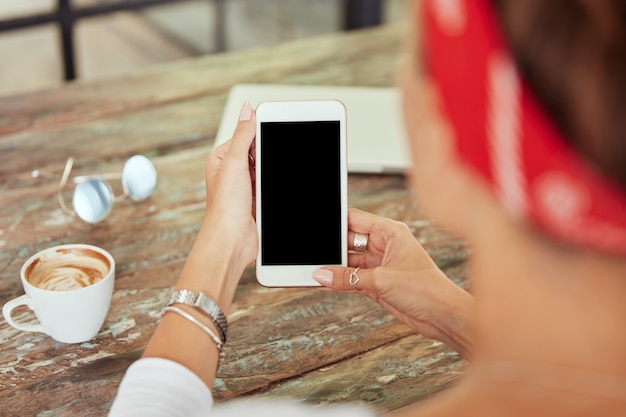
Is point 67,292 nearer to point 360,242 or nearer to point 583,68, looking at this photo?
point 360,242

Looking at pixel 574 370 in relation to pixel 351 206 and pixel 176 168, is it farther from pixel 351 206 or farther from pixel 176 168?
pixel 176 168

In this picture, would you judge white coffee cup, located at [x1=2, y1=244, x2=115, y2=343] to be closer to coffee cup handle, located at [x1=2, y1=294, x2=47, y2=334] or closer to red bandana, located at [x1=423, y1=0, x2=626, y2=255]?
coffee cup handle, located at [x1=2, y1=294, x2=47, y2=334]

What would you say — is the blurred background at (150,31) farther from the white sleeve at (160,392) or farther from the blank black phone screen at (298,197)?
the white sleeve at (160,392)

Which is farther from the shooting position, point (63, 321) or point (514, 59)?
point (63, 321)

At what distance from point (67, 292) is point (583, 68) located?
0.70 m

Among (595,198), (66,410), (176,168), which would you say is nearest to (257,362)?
(66,410)

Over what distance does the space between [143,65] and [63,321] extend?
8.41ft

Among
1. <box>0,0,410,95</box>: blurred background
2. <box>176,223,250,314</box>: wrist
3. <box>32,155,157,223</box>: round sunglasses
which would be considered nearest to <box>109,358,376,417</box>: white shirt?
<box>176,223,250,314</box>: wrist

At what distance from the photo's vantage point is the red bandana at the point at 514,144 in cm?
48

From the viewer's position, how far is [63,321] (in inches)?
38.8

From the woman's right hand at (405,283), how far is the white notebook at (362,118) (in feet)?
0.92

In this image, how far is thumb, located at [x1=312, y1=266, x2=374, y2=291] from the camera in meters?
1.06

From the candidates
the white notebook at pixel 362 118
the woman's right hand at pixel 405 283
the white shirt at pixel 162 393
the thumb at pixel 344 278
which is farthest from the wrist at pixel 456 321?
the white notebook at pixel 362 118

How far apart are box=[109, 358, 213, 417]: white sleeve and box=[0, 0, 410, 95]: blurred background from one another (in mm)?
1996
